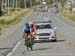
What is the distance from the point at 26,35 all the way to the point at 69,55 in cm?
382

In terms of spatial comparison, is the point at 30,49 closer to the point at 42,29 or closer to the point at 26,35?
the point at 26,35

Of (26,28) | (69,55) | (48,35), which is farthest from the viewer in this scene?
(48,35)

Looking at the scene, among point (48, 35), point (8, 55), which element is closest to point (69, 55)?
point (8, 55)

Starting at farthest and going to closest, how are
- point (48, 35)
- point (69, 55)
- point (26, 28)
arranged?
point (48, 35), point (26, 28), point (69, 55)

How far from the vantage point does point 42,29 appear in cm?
3197

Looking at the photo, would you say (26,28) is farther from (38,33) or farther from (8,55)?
(38,33)

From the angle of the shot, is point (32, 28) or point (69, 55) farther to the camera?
point (32, 28)

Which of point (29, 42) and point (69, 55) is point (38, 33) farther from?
point (69, 55)

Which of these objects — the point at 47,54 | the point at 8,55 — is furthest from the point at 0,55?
the point at 47,54

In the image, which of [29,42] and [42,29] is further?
[42,29]

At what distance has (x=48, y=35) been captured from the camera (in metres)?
31.2

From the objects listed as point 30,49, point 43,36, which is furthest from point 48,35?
point 30,49

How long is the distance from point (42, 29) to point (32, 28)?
7854 millimetres

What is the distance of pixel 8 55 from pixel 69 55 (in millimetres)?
2905
